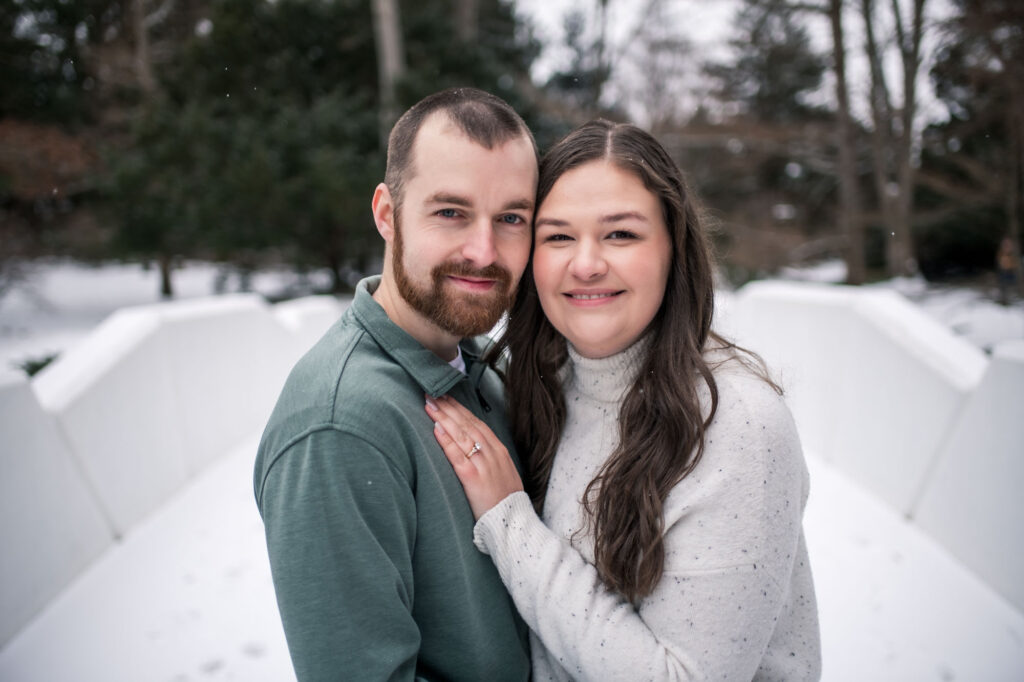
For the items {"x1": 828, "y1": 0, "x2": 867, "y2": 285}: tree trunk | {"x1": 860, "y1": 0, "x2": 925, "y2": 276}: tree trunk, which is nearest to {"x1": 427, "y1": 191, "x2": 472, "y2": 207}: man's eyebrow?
{"x1": 860, "y1": 0, "x2": 925, "y2": 276}: tree trunk

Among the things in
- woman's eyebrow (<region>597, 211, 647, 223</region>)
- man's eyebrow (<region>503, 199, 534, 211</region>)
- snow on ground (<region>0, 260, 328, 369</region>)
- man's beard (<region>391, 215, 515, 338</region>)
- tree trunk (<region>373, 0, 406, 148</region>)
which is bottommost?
snow on ground (<region>0, 260, 328, 369</region>)

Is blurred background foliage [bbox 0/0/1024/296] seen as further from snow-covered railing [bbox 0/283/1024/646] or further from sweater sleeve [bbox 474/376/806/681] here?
sweater sleeve [bbox 474/376/806/681]

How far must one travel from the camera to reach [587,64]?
55.5 ft

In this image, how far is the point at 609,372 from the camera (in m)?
1.66

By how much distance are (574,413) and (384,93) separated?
1066cm

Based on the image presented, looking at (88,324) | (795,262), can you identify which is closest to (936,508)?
(795,262)

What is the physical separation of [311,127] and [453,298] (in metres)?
10.9

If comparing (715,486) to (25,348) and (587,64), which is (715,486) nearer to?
(25,348)

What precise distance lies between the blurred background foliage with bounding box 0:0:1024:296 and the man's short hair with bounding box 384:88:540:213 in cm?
723

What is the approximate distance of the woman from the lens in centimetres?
128

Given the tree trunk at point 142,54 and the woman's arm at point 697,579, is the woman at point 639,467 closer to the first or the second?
the woman's arm at point 697,579

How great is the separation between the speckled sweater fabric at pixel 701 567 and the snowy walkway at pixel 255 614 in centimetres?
151

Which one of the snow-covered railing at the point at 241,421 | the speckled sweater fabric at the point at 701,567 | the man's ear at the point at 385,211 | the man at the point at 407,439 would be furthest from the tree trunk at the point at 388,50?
the speckled sweater fabric at the point at 701,567

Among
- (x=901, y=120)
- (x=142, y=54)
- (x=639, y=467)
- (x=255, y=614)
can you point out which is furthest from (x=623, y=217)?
(x=142, y=54)
